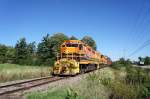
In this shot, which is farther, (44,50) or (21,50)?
(21,50)

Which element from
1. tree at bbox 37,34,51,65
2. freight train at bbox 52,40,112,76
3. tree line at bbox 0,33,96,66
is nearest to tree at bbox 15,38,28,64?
tree line at bbox 0,33,96,66

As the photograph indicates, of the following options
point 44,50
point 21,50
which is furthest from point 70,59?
point 21,50

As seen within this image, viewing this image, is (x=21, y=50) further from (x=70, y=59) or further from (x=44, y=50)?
(x=70, y=59)

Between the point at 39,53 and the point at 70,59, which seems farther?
the point at 39,53

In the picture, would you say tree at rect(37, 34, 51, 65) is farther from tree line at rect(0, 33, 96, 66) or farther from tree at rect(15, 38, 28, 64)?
tree at rect(15, 38, 28, 64)

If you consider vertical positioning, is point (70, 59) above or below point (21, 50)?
below

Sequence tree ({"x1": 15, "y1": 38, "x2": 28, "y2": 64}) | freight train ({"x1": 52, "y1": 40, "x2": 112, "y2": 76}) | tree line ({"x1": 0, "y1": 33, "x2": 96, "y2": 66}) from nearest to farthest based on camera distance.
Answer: freight train ({"x1": 52, "y1": 40, "x2": 112, "y2": 76}) → tree line ({"x1": 0, "y1": 33, "x2": 96, "y2": 66}) → tree ({"x1": 15, "y1": 38, "x2": 28, "y2": 64})

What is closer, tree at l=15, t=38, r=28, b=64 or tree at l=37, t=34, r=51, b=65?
tree at l=37, t=34, r=51, b=65

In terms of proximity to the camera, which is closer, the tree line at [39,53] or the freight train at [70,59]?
the freight train at [70,59]

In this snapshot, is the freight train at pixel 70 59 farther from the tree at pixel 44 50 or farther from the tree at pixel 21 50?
the tree at pixel 21 50

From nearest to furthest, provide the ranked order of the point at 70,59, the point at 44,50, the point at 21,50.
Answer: the point at 70,59, the point at 44,50, the point at 21,50

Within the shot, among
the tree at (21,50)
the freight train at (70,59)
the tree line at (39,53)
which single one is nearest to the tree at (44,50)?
the tree line at (39,53)

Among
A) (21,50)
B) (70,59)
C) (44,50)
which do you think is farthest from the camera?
(21,50)

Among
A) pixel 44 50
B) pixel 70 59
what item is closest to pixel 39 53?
pixel 44 50
